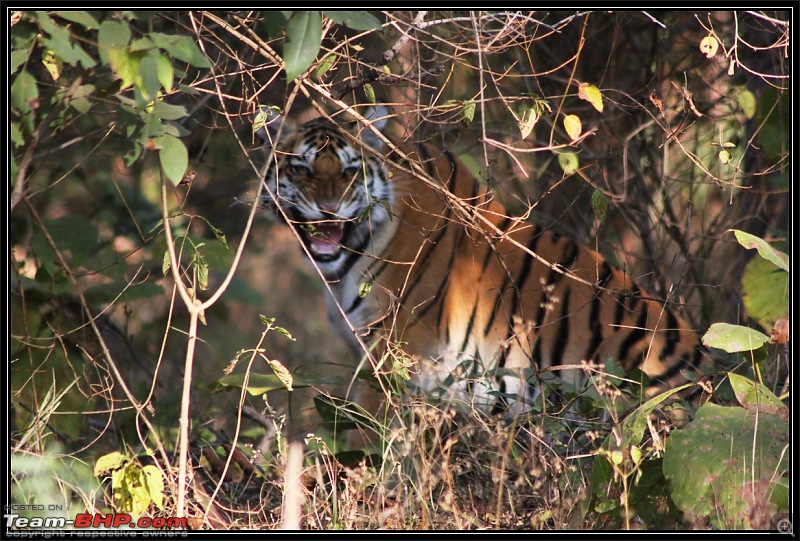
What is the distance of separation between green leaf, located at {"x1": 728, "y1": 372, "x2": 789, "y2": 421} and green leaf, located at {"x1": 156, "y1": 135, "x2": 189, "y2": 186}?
1750mm

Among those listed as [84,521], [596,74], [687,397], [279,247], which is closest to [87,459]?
[84,521]

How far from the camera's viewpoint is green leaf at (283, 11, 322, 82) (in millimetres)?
2137

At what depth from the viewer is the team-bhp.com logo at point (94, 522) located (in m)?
2.44

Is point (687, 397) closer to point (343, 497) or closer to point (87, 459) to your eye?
point (343, 497)

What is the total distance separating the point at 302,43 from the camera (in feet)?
7.08

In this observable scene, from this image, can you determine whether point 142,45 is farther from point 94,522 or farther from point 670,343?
point 670,343

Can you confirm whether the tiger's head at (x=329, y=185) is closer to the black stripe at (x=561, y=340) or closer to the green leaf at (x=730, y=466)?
the black stripe at (x=561, y=340)

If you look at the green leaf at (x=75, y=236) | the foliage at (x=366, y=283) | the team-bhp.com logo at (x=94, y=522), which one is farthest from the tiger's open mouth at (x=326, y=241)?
the team-bhp.com logo at (x=94, y=522)

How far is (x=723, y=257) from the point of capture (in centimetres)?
502

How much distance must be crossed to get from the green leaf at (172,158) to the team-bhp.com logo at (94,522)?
970 mm

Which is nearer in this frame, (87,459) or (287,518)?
(287,518)

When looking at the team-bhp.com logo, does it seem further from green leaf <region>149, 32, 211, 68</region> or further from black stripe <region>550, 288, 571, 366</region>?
black stripe <region>550, 288, 571, 366</region>

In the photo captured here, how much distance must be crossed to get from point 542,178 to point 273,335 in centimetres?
246

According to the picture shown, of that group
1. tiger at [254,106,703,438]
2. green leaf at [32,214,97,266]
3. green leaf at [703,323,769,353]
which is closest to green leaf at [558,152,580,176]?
green leaf at [703,323,769,353]
